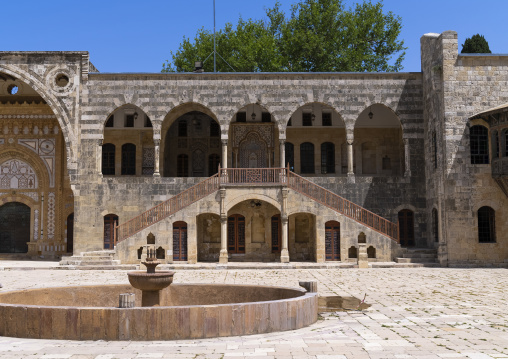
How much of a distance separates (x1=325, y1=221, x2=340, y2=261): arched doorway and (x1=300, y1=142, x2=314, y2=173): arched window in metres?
5.91

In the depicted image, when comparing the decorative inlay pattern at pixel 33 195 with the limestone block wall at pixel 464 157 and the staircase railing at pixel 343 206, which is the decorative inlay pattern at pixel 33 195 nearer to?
the staircase railing at pixel 343 206

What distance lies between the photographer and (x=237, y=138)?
29969 millimetres

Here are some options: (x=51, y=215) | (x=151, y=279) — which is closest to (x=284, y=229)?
(x=51, y=215)

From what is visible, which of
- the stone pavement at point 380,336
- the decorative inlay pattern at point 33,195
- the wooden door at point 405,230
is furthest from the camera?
the decorative inlay pattern at point 33,195

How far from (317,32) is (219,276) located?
84.0 ft

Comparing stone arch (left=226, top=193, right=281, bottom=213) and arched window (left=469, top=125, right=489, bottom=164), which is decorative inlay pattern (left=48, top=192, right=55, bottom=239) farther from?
arched window (left=469, top=125, right=489, bottom=164)

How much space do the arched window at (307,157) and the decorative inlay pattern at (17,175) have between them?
1395 centimetres

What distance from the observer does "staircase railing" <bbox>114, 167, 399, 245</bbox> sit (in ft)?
81.6

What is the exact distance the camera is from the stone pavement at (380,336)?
8.18 m

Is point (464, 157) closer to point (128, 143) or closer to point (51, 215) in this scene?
point (128, 143)

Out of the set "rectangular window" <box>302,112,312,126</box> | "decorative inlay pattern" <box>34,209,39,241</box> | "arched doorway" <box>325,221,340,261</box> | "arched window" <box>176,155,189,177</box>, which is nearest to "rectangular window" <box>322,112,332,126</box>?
"rectangular window" <box>302,112,312,126</box>

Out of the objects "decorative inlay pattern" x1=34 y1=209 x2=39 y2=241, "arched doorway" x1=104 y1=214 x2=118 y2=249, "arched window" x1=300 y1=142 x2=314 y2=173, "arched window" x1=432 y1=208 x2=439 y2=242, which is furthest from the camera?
"arched window" x1=300 y1=142 x2=314 y2=173

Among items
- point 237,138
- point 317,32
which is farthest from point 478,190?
point 317,32

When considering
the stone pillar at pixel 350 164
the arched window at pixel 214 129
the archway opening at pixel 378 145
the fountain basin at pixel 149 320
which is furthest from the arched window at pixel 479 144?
the fountain basin at pixel 149 320
